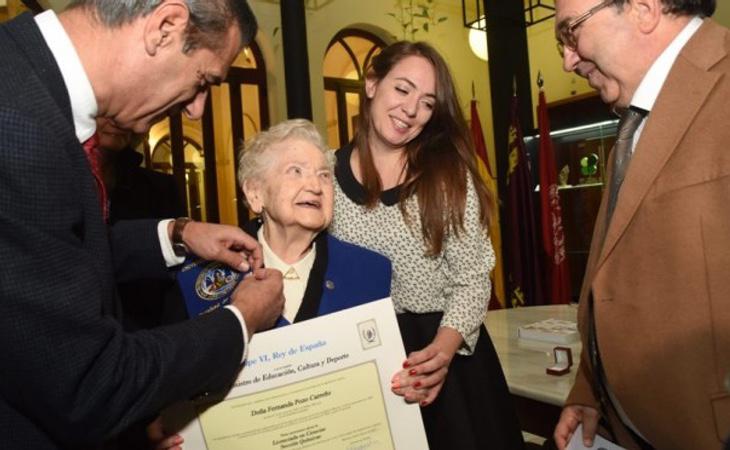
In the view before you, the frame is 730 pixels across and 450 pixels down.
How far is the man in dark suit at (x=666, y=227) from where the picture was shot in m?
1.02

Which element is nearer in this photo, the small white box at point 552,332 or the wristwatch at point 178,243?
the wristwatch at point 178,243

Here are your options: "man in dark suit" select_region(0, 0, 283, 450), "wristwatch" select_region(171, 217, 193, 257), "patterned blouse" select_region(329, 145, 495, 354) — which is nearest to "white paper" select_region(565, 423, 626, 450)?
"patterned blouse" select_region(329, 145, 495, 354)

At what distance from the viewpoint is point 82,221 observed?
877mm

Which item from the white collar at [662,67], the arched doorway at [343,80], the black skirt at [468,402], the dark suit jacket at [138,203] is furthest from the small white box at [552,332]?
the arched doorway at [343,80]

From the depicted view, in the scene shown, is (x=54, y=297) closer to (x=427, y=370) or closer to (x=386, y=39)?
(x=427, y=370)

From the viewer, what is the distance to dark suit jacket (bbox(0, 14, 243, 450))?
2.48 feet

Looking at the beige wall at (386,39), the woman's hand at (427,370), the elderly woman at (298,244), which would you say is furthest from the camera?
the beige wall at (386,39)

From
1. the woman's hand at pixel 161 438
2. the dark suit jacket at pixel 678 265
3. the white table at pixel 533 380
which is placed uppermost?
the dark suit jacket at pixel 678 265

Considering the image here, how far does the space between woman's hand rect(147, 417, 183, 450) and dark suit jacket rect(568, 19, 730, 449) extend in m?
0.93

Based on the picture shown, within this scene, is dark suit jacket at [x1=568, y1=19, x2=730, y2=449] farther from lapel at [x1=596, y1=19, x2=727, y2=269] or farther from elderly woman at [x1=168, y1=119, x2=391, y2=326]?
elderly woman at [x1=168, y1=119, x2=391, y2=326]

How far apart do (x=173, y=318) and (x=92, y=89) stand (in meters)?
0.71

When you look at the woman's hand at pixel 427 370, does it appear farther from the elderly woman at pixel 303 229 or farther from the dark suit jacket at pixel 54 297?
the dark suit jacket at pixel 54 297

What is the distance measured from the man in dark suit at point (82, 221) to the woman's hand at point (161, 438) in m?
0.27

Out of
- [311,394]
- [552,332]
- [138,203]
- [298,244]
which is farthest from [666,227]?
[138,203]
